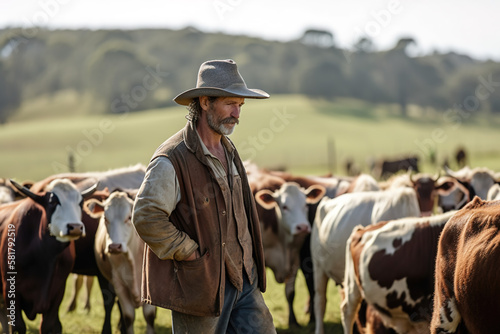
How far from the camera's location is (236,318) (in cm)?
389

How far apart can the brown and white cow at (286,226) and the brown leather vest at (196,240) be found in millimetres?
4629

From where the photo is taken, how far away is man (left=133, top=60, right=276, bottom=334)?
3614 mm

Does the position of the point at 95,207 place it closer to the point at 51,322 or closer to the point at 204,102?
the point at 51,322

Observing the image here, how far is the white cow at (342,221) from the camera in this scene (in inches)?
279

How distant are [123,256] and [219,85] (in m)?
3.77

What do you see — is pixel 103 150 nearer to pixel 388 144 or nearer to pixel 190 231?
pixel 388 144

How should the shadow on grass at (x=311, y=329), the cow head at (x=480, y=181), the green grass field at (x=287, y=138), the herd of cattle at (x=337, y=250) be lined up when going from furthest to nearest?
1. the green grass field at (x=287, y=138)
2. the cow head at (x=480, y=181)
3. the shadow on grass at (x=311, y=329)
4. the herd of cattle at (x=337, y=250)

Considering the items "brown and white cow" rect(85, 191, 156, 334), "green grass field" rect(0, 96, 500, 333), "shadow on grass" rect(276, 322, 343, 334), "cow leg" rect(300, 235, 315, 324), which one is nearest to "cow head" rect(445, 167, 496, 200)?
"cow leg" rect(300, 235, 315, 324)

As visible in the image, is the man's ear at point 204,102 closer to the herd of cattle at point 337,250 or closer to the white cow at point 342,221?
the herd of cattle at point 337,250

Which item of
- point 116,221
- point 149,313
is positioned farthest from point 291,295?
point 116,221

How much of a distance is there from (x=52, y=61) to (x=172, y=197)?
116 m

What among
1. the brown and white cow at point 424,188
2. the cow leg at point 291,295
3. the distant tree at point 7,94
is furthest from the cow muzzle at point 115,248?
the distant tree at point 7,94

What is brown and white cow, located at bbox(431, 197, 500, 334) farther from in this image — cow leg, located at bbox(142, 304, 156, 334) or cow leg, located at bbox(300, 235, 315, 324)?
cow leg, located at bbox(300, 235, 315, 324)

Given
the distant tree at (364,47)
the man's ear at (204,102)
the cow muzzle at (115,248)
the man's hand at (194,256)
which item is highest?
the distant tree at (364,47)
